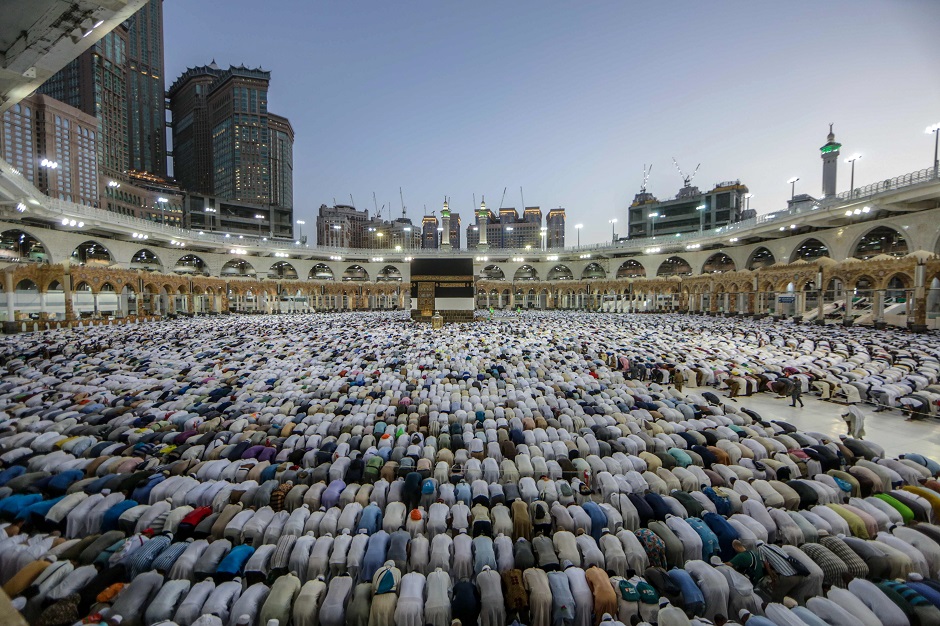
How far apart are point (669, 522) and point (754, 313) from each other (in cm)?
3460

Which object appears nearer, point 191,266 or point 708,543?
point 708,543

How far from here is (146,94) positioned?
102125 mm

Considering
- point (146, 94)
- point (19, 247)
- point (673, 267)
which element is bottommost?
point (19, 247)

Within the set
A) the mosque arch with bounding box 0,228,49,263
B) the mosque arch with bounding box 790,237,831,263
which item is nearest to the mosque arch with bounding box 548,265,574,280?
the mosque arch with bounding box 790,237,831,263

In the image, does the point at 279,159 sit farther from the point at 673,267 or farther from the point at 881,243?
the point at 881,243

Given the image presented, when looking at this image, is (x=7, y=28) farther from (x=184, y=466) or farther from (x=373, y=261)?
(x=373, y=261)

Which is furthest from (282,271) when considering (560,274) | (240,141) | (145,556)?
(240,141)

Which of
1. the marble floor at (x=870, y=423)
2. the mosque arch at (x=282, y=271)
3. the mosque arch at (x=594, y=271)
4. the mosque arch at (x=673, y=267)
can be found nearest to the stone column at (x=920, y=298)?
the marble floor at (x=870, y=423)

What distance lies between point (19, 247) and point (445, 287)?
110 feet

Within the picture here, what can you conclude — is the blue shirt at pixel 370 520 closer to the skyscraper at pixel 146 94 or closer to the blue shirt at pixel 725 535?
the blue shirt at pixel 725 535

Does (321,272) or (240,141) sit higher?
(240,141)

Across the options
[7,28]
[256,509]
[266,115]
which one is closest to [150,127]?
[266,115]

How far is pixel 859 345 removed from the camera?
14227 mm

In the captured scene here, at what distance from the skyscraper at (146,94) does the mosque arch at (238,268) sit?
275 feet
